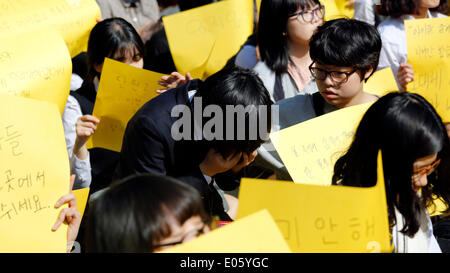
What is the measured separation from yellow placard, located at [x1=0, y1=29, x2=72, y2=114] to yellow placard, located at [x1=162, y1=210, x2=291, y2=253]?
125 centimetres

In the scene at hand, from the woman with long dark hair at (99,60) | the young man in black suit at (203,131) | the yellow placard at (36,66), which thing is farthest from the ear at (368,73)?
the yellow placard at (36,66)

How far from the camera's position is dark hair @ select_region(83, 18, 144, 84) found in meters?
3.02

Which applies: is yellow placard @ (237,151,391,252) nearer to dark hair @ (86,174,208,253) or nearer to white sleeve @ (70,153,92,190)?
dark hair @ (86,174,208,253)

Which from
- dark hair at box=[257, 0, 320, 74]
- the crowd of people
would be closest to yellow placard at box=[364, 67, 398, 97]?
the crowd of people

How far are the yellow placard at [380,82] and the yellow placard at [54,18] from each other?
145cm

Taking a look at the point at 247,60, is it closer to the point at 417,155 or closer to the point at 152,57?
the point at 152,57

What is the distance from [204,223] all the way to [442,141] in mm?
853

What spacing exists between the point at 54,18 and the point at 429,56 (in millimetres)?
1821

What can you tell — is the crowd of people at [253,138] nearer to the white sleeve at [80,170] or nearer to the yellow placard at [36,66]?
the white sleeve at [80,170]

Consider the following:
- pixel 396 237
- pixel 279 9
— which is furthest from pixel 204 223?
pixel 279 9

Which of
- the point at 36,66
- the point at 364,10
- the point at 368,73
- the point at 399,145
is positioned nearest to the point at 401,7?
the point at 364,10

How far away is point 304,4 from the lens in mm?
3000

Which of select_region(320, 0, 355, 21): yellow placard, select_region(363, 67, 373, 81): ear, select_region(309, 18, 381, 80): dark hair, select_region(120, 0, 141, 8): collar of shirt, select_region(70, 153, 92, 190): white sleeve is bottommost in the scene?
select_region(70, 153, 92, 190): white sleeve

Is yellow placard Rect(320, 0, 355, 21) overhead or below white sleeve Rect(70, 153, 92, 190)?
overhead
